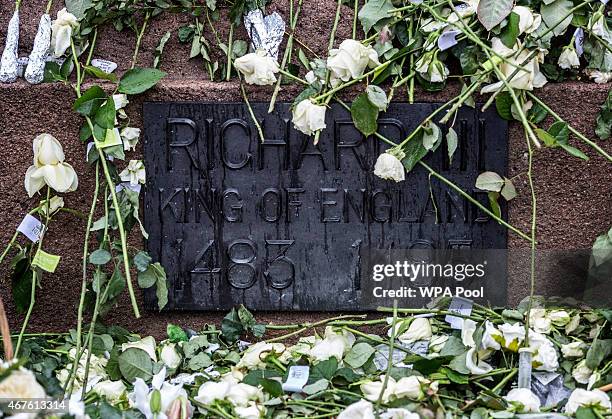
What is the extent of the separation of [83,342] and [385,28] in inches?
36.8

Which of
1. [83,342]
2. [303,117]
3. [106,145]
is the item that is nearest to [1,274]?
[83,342]

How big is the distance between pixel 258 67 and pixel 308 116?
0.51 feet

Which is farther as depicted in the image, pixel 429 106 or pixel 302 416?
pixel 429 106

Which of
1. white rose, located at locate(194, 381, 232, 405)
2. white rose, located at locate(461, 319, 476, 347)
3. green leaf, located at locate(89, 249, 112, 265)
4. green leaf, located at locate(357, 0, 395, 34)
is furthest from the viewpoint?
green leaf, located at locate(357, 0, 395, 34)

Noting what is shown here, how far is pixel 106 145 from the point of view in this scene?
5.47 ft

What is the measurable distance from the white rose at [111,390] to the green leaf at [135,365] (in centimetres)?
4

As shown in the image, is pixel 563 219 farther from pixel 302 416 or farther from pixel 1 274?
pixel 1 274

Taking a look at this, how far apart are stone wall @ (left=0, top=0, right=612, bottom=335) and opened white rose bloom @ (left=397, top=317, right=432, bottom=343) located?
24 cm

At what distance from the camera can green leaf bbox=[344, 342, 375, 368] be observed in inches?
57.9

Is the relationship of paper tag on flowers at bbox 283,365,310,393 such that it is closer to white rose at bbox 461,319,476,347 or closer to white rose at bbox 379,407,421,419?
white rose at bbox 379,407,421,419

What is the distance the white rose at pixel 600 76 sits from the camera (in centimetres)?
168

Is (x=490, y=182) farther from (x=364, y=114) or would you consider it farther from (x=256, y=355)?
(x=256, y=355)

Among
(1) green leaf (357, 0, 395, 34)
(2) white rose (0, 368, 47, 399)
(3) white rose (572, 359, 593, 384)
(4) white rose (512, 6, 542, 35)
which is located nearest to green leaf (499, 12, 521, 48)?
(4) white rose (512, 6, 542, 35)

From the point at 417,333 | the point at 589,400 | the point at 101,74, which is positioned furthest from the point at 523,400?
the point at 101,74
